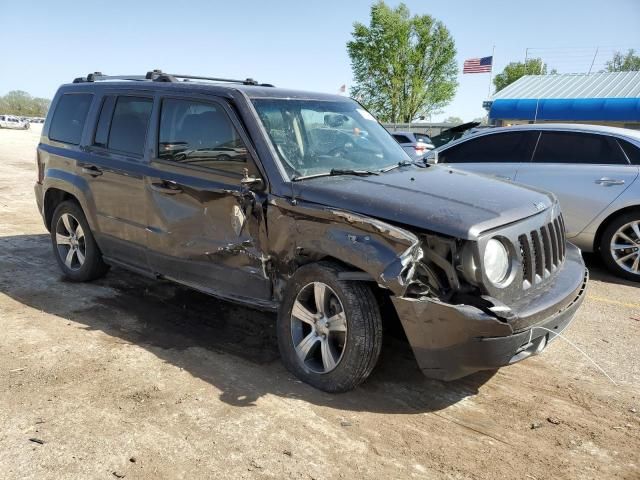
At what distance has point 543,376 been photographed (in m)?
3.77

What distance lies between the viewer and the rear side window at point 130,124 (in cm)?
462

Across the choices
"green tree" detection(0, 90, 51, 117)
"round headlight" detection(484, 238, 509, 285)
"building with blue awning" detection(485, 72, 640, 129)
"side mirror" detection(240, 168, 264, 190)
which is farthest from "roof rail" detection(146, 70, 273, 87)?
"green tree" detection(0, 90, 51, 117)

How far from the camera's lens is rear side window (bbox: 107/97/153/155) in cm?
462

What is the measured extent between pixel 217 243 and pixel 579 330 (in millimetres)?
3145

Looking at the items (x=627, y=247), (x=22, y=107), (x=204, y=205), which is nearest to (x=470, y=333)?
(x=204, y=205)

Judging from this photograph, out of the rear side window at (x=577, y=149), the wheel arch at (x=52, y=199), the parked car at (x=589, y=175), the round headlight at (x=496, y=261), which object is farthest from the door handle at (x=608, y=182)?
the wheel arch at (x=52, y=199)

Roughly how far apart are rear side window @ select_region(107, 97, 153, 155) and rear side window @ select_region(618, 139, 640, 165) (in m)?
5.25

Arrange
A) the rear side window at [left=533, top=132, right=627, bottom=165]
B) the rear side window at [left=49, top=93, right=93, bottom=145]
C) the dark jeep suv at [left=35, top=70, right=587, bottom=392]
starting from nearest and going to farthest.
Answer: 1. the dark jeep suv at [left=35, top=70, right=587, bottom=392]
2. the rear side window at [left=49, top=93, right=93, bottom=145]
3. the rear side window at [left=533, top=132, right=627, bottom=165]

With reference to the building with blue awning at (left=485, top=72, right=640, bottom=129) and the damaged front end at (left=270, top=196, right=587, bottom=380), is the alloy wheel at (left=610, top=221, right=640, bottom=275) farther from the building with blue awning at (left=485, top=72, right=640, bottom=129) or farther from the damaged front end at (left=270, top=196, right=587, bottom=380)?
the building with blue awning at (left=485, top=72, right=640, bottom=129)

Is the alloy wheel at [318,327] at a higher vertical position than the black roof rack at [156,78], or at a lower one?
lower

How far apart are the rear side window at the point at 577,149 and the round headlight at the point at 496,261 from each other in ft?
→ 13.1

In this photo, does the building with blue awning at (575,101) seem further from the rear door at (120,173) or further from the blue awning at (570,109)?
the rear door at (120,173)

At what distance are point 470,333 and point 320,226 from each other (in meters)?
1.10

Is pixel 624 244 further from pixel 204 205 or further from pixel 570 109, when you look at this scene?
pixel 570 109
